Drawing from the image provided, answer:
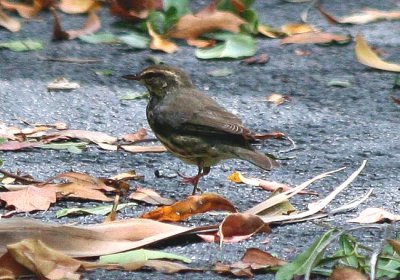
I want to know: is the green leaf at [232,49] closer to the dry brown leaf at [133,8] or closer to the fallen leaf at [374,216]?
the dry brown leaf at [133,8]

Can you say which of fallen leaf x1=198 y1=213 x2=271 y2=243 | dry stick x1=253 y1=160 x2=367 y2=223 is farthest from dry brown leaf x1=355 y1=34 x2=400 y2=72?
fallen leaf x1=198 y1=213 x2=271 y2=243

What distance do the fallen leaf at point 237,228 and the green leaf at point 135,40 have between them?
12.7 ft

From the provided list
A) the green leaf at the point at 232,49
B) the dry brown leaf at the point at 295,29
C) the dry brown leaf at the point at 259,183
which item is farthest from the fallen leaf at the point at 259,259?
the dry brown leaf at the point at 295,29

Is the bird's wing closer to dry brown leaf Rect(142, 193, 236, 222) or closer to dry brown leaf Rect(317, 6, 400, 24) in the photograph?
dry brown leaf Rect(142, 193, 236, 222)

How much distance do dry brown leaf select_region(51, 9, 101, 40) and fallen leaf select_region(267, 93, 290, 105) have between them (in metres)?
1.80

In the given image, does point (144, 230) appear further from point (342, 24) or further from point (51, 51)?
point (342, 24)

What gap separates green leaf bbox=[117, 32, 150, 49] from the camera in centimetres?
843

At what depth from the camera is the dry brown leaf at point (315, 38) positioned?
863cm

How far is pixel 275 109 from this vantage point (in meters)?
7.23

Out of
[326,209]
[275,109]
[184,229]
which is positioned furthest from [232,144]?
[275,109]

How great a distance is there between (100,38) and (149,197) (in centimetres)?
346

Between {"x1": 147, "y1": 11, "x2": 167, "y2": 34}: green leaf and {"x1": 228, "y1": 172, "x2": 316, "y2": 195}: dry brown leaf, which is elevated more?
{"x1": 228, "y1": 172, "x2": 316, "y2": 195}: dry brown leaf

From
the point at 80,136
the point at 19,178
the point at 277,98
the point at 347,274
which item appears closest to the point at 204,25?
the point at 277,98

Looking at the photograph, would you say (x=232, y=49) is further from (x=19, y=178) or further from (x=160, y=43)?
(x=19, y=178)
